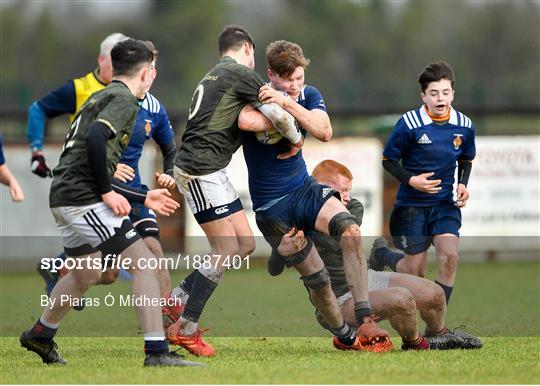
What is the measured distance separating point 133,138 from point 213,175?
1.49 metres

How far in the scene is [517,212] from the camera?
17766 millimetres

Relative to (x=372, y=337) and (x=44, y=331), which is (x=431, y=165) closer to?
(x=372, y=337)

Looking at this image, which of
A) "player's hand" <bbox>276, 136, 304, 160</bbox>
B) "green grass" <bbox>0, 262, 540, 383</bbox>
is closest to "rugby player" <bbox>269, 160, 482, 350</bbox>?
"green grass" <bbox>0, 262, 540, 383</bbox>

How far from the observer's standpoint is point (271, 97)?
305 inches

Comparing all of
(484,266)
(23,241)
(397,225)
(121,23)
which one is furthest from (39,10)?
(397,225)

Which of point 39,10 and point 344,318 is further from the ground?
point 39,10

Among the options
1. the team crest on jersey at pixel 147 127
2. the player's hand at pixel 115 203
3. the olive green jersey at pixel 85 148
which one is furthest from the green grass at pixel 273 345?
the team crest on jersey at pixel 147 127

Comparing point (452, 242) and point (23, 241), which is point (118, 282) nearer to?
point (452, 242)

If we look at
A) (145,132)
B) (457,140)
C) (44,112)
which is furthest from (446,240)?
(44,112)

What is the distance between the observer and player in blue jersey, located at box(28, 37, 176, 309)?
8.66 metres

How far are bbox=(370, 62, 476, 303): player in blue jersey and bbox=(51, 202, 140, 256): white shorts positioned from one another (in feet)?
9.75

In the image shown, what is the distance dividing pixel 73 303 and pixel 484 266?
10.8 m

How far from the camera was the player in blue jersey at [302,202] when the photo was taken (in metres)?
7.79

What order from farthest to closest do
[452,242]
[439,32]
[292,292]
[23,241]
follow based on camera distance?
[439,32]
[23,241]
[292,292]
[452,242]
